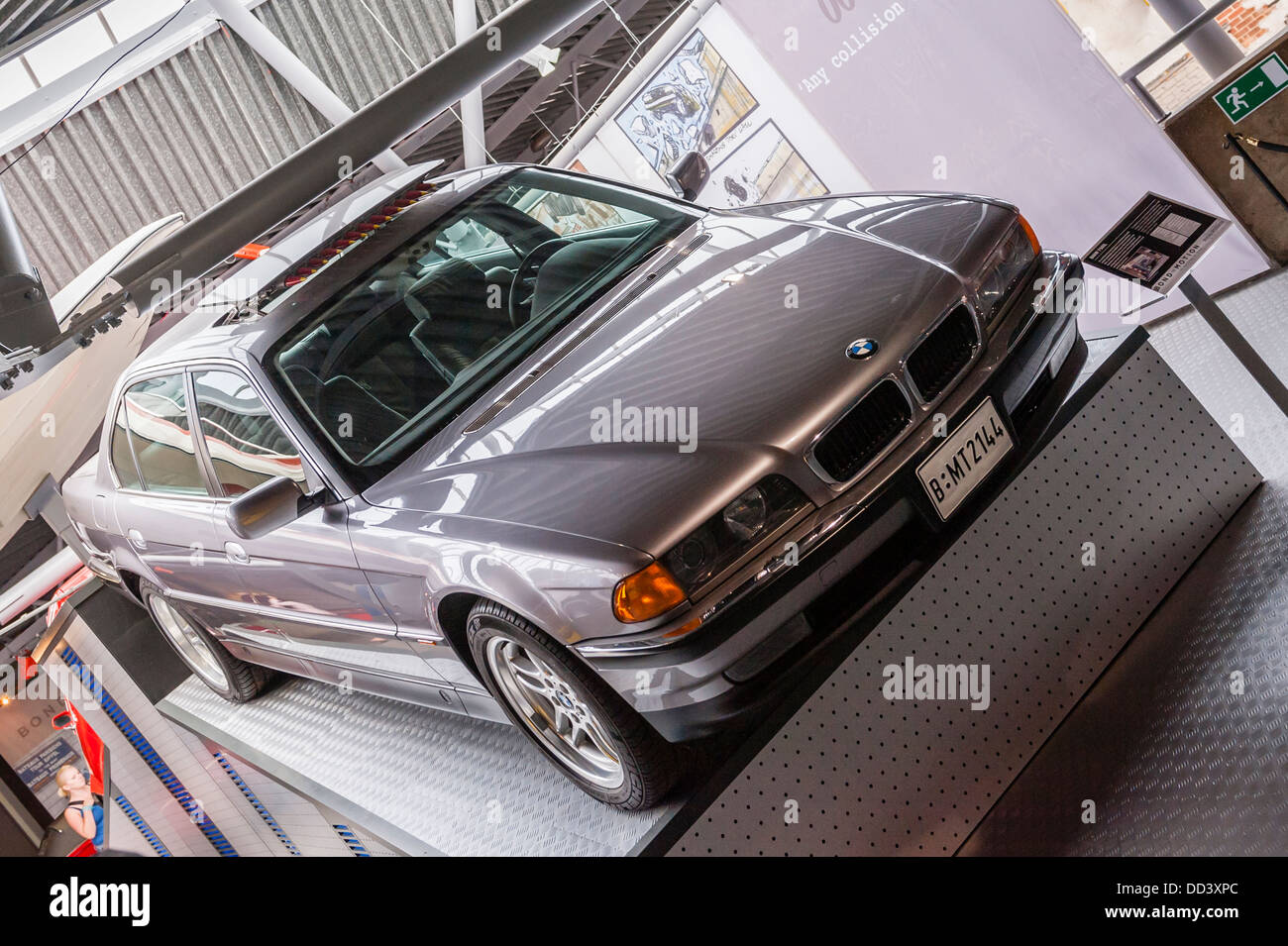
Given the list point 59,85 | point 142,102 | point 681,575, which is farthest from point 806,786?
point 142,102

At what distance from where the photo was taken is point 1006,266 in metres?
2.57

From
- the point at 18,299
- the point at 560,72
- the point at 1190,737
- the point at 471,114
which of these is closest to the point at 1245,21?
the point at 1190,737

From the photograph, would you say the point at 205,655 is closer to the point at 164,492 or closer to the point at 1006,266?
the point at 164,492

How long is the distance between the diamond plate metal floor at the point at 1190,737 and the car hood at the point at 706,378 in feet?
3.38

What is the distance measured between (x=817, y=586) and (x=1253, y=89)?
2.97 meters

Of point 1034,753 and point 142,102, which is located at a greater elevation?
point 142,102

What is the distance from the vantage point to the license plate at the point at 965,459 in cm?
226

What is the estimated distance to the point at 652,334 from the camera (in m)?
2.49

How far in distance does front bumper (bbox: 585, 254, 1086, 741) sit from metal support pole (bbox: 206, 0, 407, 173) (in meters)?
5.36

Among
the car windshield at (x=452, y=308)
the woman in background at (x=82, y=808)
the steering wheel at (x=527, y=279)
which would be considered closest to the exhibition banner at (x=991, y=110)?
the car windshield at (x=452, y=308)

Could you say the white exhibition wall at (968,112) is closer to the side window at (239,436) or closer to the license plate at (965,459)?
the license plate at (965,459)

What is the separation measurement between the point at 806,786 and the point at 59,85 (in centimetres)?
662
